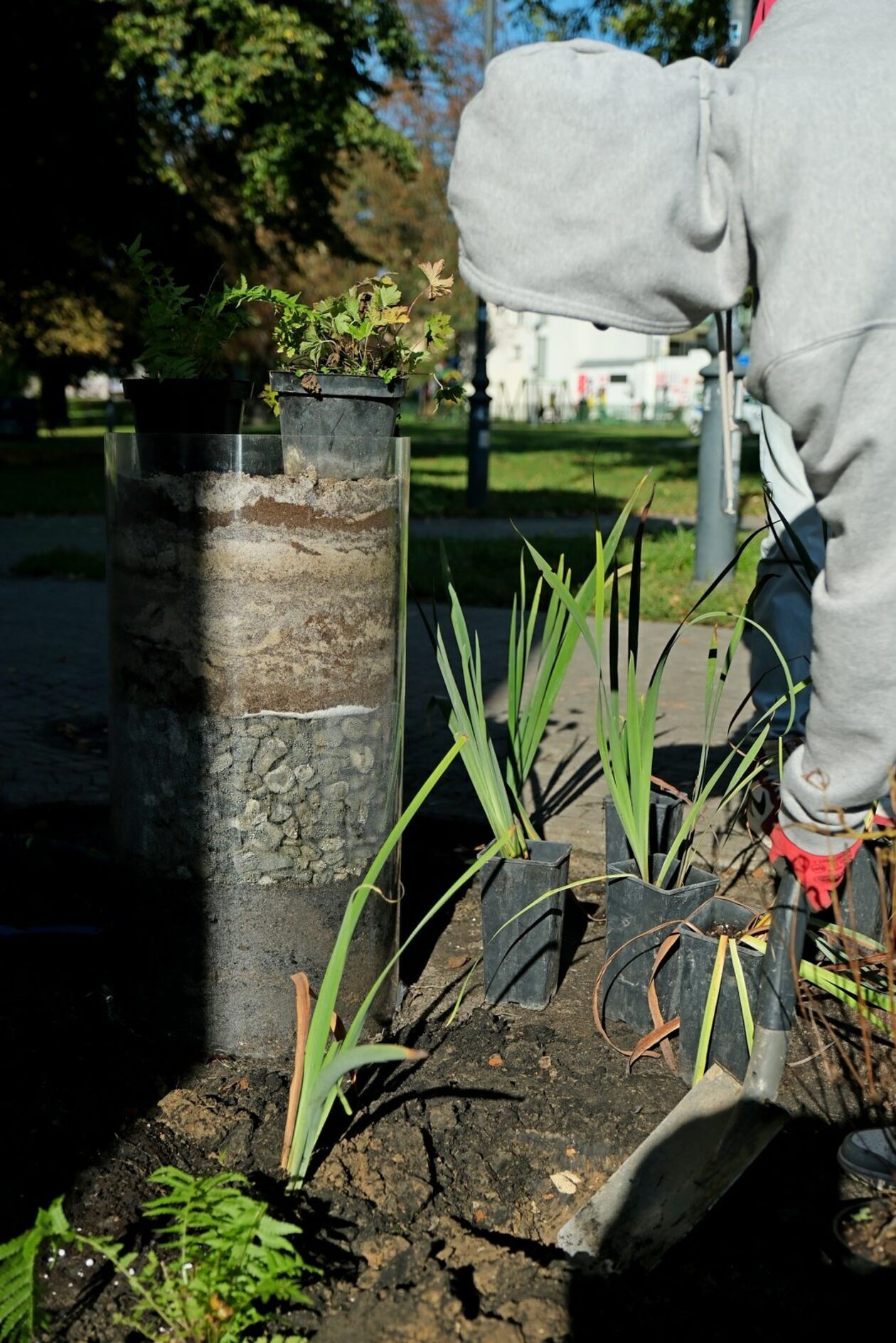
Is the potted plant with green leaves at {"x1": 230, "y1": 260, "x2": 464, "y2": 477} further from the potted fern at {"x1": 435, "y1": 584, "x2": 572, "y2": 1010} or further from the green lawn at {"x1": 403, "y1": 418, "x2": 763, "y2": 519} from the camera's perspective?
the green lawn at {"x1": 403, "y1": 418, "x2": 763, "y2": 519}

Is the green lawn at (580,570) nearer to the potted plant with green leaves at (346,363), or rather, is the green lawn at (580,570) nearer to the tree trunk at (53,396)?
the potted plant with green leaves at (346,363)

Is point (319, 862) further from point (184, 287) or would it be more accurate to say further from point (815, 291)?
point (815, 291)

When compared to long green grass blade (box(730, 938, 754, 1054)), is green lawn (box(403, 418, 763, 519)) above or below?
above

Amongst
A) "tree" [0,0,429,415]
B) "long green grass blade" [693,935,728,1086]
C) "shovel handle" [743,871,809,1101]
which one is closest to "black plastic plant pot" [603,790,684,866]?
"long green grass blade" [693,935,728,1086]

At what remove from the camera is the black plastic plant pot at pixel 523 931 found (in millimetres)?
2609

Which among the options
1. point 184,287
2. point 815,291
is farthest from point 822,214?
point 184,287

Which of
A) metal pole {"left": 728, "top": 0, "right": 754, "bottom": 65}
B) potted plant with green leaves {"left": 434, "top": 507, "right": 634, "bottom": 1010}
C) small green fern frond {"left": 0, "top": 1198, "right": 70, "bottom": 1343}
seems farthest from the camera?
metal pole {"left": 728, "top": 0, "right": 754, "bottom": 65}

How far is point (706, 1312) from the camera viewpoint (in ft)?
5.75

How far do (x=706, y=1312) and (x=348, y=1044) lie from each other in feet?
2.04

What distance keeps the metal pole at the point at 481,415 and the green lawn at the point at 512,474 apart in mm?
248

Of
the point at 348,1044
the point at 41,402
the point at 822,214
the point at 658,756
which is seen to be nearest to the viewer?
the point at 822,214

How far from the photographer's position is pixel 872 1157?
1.97 metres

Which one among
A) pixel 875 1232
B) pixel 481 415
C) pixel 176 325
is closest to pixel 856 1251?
pixel 875 1232

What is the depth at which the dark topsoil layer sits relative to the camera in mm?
1755
